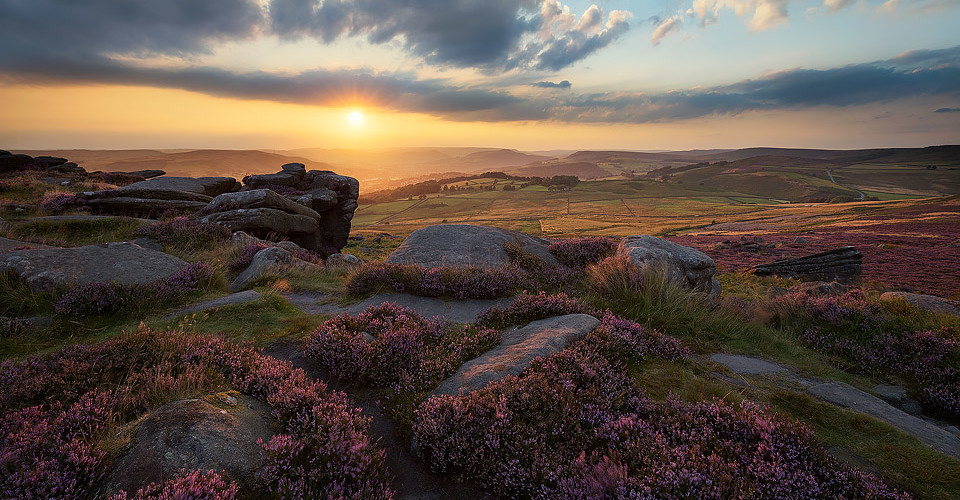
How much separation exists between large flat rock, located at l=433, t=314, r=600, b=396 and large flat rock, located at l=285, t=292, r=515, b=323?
1.79 m

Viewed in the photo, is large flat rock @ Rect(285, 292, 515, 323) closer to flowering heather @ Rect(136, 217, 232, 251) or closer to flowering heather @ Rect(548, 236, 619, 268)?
flowering heather @ Rect(548, 236, 619, 268)

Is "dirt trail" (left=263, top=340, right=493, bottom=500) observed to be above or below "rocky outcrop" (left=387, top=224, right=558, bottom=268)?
below

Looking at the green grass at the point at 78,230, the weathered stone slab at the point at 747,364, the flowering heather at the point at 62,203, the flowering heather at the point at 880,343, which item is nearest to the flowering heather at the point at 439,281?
the weathered stone slab at the point at 747,364

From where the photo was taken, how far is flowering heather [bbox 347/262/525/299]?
9602mm

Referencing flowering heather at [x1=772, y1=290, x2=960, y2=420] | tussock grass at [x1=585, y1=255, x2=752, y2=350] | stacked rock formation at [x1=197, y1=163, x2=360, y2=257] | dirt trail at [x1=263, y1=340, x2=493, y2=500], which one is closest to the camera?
dirt trail at [x1=263, y1=340, x2=493, y2=500]

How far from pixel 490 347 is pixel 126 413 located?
176 inches

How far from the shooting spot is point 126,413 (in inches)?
152

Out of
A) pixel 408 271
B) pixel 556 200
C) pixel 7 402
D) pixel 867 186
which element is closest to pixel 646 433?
pixel 7 402

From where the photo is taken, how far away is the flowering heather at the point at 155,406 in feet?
9.54

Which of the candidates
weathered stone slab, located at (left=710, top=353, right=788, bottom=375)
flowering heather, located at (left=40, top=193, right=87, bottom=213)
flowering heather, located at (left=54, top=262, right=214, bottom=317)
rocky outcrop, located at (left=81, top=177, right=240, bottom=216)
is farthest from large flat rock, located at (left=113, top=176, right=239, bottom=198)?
weathered stone slab, located at (left=710, top=353, right=788, bottom=375)

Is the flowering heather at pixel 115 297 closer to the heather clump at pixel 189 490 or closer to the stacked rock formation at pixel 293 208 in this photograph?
the heather clump at pixel 189 490

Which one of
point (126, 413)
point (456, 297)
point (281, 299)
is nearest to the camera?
point (126, 413)

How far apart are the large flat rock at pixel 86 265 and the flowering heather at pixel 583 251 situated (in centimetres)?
1173

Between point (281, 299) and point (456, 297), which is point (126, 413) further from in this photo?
point (456, 297)
